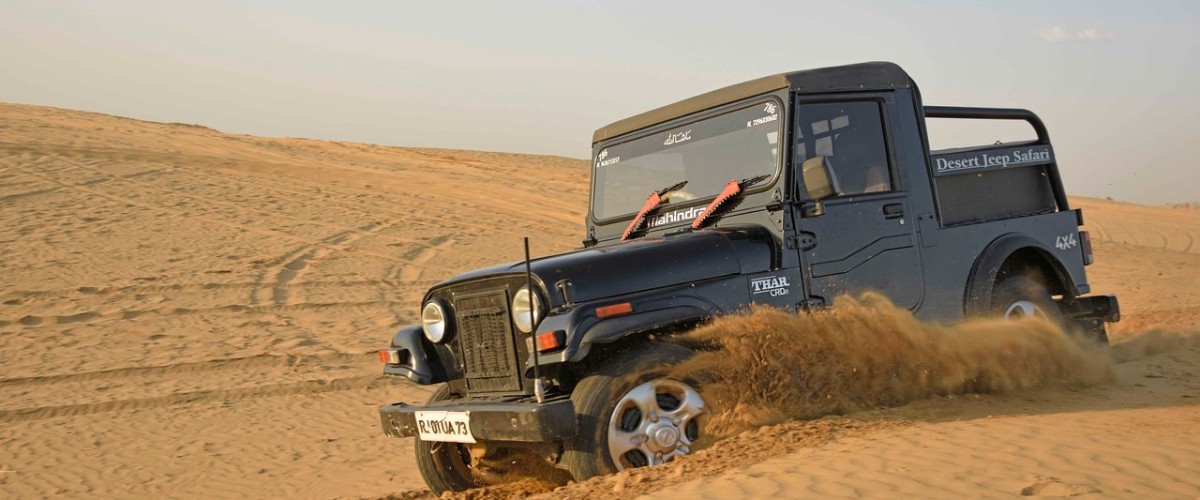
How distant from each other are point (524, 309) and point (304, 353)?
6.84 metres

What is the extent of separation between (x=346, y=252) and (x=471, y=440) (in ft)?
39.0

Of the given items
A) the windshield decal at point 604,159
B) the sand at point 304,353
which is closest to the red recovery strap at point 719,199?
the windshield decal at point 604,159

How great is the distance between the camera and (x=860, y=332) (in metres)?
6.01

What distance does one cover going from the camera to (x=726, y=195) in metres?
6.18

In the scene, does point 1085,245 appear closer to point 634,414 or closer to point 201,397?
point 634,414

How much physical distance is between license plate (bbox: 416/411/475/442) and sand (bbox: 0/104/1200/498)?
570mm

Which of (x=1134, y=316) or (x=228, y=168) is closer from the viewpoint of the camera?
(x=1134, y=316)

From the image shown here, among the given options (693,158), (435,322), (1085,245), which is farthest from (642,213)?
(1085,245)

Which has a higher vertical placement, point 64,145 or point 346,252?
point 64,145

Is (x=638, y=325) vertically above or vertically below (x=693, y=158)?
below

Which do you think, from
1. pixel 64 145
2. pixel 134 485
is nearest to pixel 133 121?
pixel 64 145

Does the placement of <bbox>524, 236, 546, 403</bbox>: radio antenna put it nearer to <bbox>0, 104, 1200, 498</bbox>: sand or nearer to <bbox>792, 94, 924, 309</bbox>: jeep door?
<bbox>0, 104, 1200, 498</bbox>: sand

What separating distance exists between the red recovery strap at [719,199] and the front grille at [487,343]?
1.36 metres

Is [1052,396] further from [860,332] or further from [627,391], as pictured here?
[627,391]
